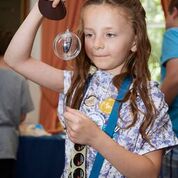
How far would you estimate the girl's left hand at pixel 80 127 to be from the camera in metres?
0.96

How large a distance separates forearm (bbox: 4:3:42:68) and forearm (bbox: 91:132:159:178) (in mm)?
360

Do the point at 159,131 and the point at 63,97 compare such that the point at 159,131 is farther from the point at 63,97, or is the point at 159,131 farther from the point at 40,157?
the point at 40,157

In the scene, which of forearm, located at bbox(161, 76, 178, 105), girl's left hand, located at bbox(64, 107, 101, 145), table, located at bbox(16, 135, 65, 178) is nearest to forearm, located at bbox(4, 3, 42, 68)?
girl's left hand, located at bbox(64, 107, 101, 145)

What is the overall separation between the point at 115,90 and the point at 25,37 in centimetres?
30

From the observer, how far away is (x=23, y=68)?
1229 millimetres

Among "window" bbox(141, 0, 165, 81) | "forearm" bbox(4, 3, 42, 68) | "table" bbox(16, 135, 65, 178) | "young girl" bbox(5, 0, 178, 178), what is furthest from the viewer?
"window" bbox(141, 0, 165, 81)

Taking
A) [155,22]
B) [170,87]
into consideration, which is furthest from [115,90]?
[155,22]

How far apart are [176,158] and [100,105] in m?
0.60

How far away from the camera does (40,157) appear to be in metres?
3.11

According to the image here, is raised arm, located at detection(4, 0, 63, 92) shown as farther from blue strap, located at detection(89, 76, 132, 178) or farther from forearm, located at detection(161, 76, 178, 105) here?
forearm, located at detection(161, 76, 178, 105)

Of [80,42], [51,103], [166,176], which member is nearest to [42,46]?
[51,103]

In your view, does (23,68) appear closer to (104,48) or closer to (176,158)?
(104,48)

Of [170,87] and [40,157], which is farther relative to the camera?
[40,157]

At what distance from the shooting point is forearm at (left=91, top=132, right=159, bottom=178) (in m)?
1.01
